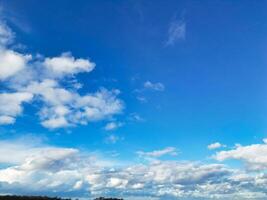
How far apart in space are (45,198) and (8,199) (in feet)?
41.2

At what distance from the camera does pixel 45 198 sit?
490 feet

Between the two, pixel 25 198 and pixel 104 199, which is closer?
pixel 25 198

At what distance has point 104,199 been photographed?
161625mm

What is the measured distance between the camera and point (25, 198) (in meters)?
144

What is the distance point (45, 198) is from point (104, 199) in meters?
21.1

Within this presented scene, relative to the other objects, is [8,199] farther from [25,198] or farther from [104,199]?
[104,199]

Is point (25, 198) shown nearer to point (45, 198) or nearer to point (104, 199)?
point (45, 198)

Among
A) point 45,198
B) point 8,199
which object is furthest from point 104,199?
point 8,199

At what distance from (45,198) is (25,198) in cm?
716

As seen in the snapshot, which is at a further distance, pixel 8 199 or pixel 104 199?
pixel 104 199

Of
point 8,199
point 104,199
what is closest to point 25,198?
point 8,199

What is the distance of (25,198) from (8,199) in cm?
543

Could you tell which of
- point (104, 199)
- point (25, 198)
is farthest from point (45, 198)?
point (104, 199)

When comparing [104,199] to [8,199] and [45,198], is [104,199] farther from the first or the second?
[8,199]
